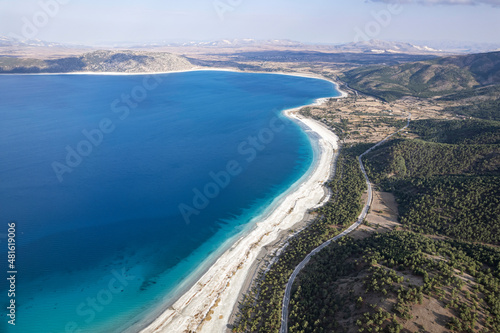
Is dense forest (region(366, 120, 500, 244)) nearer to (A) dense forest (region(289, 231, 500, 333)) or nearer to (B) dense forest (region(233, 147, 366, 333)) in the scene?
(B) dense forest (region(233, 147, 366, 333))

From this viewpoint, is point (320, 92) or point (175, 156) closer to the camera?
point (175, 156)

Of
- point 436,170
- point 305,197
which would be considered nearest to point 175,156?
point 305,197

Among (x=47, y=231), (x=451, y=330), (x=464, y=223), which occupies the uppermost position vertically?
(x=47, y=231)

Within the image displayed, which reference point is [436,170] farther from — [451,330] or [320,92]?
[320,92]

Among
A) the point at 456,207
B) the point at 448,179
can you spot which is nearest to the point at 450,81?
the point at 448,179

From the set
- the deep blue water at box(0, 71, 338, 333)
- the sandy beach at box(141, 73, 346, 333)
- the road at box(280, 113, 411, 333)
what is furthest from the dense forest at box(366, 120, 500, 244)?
the deep blue water at box(0, 71, 338, 333)

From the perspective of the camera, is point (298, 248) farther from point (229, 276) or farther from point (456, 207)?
point (456, 207)
